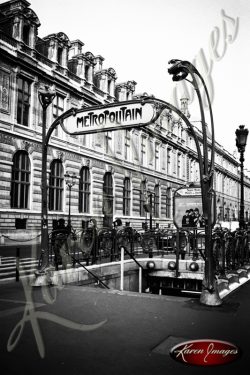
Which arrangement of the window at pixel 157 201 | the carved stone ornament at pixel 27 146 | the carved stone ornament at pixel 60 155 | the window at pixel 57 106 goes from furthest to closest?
the window at pixel 157 201 → the window at pixel 57 106 → the carved stone ornament at pixel 60 155 → the carved stone ornament at pixel 27 146

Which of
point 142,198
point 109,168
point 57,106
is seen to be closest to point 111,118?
point 57,106

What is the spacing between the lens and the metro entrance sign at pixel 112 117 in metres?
7.45

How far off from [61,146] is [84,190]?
4.52 meters

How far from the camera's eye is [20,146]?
2384 cm

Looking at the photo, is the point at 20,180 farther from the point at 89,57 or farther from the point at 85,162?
the point at 89,57

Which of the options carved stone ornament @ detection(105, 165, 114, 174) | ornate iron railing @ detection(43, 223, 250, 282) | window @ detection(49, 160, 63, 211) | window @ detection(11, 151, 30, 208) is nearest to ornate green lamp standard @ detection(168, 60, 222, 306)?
ornate iron railing @ detection(43, 223, 250, 282)

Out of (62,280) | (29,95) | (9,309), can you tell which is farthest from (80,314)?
(29,95)

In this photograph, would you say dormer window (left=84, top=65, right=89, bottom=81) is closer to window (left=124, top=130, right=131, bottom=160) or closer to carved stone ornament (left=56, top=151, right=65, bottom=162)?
window (left=124, top=130, right=131, bottom=160)

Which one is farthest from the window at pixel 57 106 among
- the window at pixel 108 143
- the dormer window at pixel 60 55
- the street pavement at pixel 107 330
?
the street pavement at pixel 107 330

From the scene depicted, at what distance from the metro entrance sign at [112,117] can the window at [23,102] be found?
16879 mm

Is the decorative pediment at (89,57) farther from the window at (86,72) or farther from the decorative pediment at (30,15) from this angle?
the decorative pediment at (30,15)

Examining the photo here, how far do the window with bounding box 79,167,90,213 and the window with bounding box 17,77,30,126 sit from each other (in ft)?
22.8

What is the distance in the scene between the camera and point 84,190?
30062 millimetres

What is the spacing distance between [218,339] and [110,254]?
9053mm
